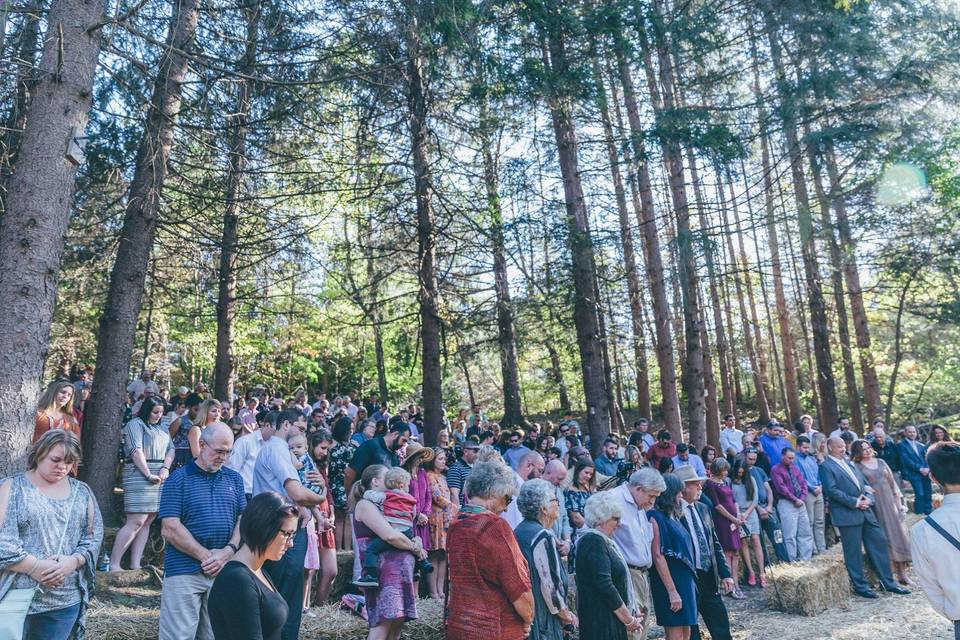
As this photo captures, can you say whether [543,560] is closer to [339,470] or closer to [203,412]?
[339,470]

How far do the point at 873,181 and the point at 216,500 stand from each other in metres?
17.0

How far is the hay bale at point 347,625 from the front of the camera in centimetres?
576

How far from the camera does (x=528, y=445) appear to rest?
12.5 meters

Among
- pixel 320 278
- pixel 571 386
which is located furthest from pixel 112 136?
pixel 571 386

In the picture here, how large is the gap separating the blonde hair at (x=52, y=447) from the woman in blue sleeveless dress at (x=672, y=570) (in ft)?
14.9

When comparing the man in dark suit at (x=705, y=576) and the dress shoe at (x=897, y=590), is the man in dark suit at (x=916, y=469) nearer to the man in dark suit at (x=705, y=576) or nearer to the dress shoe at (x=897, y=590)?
the dress shoe at (x=897, y=590)

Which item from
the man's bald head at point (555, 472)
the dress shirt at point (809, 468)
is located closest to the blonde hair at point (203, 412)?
the man's bald head at point (555, 472)

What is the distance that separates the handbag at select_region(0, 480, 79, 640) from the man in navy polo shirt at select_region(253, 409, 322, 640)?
141 centimetres

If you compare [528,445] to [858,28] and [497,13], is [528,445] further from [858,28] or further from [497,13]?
[858,28]

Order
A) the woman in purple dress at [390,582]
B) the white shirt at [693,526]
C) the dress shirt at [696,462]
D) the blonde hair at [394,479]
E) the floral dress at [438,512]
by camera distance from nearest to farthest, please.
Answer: the woman in purple dress at [390,582]
the blonde hair at [394,479]
the white shirt at [693,526]
the floral dress at [438,512]
the dress shirt at [696,462]

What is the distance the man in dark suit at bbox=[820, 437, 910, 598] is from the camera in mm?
8969

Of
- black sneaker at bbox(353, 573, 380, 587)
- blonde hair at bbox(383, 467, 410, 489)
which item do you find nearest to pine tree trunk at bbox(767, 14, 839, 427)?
blonde hair at bbox(383, 467, 410, 489)

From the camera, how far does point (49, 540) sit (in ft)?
13.2

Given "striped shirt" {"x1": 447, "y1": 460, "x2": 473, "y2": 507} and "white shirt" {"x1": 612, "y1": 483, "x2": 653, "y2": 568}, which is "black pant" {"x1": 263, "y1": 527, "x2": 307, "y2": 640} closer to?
"white shirt" {"x1": 612, "y1": 483, "x2": 653, "y2": 568}
